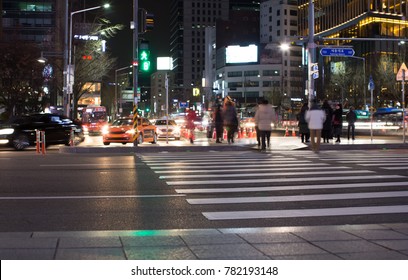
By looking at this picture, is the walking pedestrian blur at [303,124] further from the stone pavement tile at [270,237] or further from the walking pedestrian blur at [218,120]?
the stone pavement tile at [270,237]

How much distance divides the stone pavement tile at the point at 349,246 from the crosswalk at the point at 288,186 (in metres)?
1.94

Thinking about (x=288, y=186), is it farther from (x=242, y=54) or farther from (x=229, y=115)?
(x=242, y=54)

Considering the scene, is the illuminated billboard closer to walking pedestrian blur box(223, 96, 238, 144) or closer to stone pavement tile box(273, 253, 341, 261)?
walking pedestrian blur box(223, 96, 238, 144)

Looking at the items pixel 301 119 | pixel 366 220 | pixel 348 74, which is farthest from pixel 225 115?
A: pixel 348 74

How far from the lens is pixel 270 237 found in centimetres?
717

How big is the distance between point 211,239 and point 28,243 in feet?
7.36

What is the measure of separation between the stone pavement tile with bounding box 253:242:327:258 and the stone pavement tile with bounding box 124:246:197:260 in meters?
0.88

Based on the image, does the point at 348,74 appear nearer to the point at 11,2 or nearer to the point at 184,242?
the point at 11,2

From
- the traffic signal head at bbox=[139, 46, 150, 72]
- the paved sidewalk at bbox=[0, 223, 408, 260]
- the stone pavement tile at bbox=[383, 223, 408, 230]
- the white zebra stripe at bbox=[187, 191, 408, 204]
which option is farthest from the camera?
the traffic signal head at bbox=[139, 46, 150, 72]

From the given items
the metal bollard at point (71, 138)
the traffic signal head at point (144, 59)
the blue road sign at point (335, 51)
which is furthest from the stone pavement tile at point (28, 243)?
the blue road sign at point (335, 51)

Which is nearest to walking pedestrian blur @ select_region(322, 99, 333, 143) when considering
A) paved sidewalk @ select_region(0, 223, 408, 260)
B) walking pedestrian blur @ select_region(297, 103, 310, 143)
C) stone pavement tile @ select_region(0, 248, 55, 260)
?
walking pedestrian blur @ select_region(297, 103, 310, 143)

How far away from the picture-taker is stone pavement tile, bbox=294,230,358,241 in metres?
7.05

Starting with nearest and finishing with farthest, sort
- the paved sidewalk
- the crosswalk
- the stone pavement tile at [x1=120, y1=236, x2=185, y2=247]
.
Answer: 1. the paved sidewalk
2. the stone pavement tile at [x1=120, y1=236, x2=185, y2=247]
3. the crosswalk

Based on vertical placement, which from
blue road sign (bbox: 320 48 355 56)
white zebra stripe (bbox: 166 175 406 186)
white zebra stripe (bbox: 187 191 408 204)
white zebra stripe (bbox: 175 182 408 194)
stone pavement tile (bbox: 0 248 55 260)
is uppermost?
blue road sign (bbox: 320 48 355 56)
